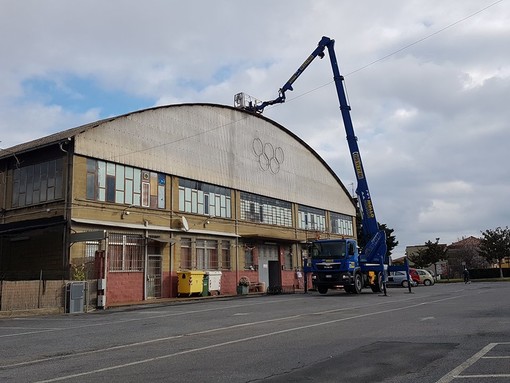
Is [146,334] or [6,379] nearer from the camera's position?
[6,379]

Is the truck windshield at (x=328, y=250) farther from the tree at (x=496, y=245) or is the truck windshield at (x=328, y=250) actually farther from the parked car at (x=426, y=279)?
the tree at (x=496, y=245)

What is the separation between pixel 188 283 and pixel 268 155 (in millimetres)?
15834

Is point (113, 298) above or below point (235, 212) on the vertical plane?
below

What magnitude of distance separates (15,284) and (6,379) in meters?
15.1

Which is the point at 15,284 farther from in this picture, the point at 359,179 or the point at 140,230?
the point at 359,179

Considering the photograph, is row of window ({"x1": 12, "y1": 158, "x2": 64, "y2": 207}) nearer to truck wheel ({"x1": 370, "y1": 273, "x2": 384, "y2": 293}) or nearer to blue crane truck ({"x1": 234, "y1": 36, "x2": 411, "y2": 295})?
blue crane truck ({"x1": 234, "y1": 36, "x2": 411, "y2": 295})

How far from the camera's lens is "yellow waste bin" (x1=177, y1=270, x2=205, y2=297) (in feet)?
100

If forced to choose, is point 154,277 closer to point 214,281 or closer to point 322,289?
point 214,281

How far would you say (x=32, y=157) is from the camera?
1129 inches

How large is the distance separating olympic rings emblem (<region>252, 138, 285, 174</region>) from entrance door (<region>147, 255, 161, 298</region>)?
14320 millimetres

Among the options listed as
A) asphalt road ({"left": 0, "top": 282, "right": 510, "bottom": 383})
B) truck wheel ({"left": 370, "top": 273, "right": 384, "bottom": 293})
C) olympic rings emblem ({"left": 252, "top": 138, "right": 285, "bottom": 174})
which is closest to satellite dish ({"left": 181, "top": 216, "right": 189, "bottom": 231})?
olympic rings emblem ({"left": 252, "top": 138, "right": 285, "bottom": 174})

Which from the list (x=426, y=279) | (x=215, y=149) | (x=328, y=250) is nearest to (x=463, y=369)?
(x=328, y=250)

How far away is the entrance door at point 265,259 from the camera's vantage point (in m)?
39.9

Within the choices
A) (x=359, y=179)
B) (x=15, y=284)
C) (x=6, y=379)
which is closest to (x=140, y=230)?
(x=15, y=284)
